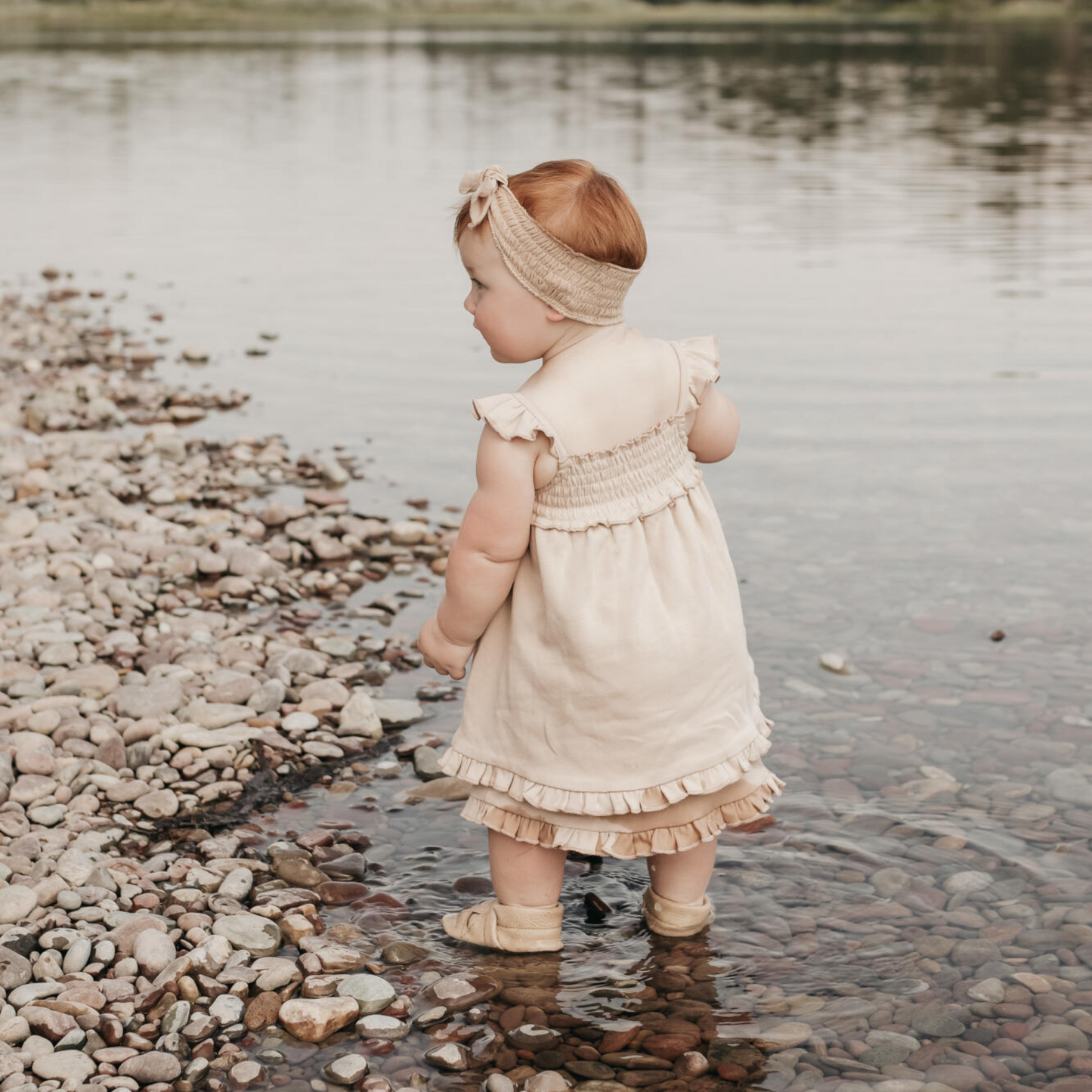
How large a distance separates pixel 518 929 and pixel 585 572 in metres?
1.03

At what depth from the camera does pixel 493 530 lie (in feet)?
10.8

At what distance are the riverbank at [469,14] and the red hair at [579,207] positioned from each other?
74.1m

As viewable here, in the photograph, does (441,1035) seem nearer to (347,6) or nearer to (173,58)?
(173,58)

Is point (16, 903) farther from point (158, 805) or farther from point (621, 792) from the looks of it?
point (621, 792)

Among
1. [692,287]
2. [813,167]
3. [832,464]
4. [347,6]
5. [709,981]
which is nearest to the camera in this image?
[709,981]

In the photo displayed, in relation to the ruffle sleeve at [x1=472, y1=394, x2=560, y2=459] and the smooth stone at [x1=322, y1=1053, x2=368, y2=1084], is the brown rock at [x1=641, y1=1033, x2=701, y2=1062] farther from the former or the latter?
the ruffle sleeve at [x1=472, y1=394, x2=560, y2=459]

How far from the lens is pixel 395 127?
2853 cm

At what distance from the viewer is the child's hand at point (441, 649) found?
3521 millimetres

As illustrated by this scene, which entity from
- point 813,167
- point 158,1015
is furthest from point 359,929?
point 813,167

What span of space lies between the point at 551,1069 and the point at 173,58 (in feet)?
172

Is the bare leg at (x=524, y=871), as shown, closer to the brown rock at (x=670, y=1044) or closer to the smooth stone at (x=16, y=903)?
the brown rock at (x=670, y=1044)

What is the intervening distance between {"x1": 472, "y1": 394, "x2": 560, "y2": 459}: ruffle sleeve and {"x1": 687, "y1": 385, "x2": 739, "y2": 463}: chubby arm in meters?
0.51

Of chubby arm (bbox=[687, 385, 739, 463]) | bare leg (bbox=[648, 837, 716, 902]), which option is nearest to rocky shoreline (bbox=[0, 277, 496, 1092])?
bare leg (bbox=[648, 837, 716, 902])

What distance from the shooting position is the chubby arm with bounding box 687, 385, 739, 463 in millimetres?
3604
